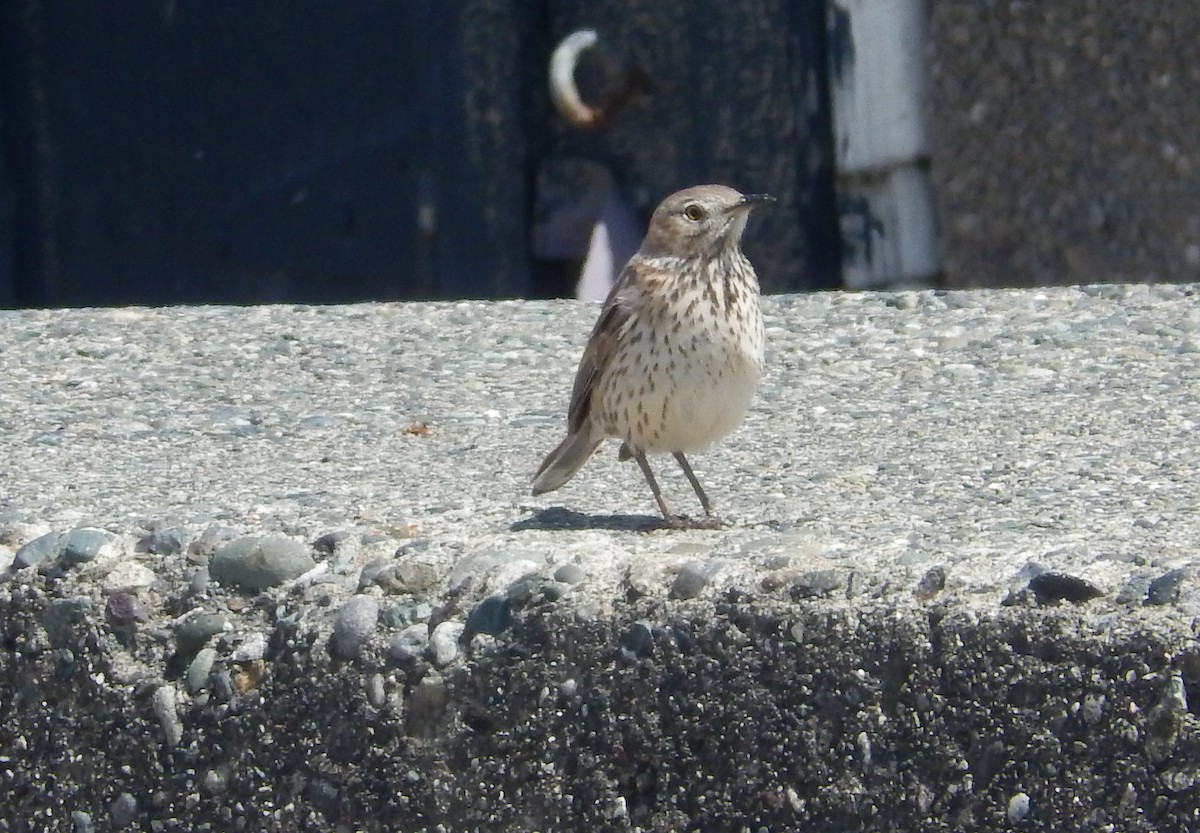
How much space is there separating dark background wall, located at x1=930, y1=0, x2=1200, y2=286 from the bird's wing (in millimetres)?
3388

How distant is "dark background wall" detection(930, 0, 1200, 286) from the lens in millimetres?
6859

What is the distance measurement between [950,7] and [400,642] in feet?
15.3

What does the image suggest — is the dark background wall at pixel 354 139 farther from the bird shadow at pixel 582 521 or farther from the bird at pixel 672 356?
the bird shadow at pixel 582 521

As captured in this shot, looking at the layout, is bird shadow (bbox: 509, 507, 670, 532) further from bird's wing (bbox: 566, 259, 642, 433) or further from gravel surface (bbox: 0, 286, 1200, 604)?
bird's wing (bbox: 566, 259, 642, 433)

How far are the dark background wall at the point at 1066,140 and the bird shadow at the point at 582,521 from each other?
12.2ft

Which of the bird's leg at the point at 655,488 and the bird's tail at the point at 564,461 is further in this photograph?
the bird's tail at the point at 564,461

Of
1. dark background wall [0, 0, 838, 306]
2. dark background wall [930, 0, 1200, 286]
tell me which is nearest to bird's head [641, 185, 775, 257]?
dark background wall [930, 0, 1200, 286]

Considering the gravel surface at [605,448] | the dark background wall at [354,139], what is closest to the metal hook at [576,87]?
the dark background wall at [354,139]

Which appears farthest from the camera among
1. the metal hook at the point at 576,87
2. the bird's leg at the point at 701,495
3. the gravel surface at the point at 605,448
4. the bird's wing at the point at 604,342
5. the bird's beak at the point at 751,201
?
the metal hook at the point at 576,87

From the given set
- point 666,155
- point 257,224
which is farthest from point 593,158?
point 257,224

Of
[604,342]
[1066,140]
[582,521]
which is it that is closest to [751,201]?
[604,342]

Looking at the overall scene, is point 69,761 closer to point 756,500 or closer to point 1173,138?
point 756,500

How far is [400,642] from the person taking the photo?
3076 mm

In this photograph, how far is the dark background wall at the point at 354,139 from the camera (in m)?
7.67
